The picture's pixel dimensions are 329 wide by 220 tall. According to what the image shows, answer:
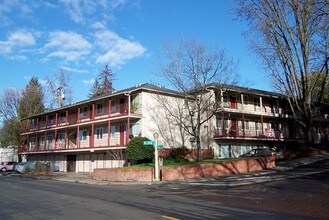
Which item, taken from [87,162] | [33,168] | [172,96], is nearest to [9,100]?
[33,168]

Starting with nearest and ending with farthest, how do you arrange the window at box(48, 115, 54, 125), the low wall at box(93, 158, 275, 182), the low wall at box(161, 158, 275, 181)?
the low wall at box(161, 158, 275, 181), the low wall at box(93, 158, 275, 182), the window at box(48, 115, 54, 125)

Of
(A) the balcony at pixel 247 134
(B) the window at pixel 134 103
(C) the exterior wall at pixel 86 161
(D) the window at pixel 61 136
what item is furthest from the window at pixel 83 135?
(A) the balcony at pixel 247 134

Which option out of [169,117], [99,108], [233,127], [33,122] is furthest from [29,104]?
[233,127]

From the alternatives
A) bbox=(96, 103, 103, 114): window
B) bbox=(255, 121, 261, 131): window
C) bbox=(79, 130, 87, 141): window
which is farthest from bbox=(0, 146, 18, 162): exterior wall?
bbox=(255, 121, 261, 131): window

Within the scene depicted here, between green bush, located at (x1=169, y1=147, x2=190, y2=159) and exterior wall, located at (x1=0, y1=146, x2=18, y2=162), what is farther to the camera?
exterior wall, located at (x1=0, y1=146, x2=18, y2=162)

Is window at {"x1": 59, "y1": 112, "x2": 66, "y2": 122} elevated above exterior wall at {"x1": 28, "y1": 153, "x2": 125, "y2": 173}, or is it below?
above

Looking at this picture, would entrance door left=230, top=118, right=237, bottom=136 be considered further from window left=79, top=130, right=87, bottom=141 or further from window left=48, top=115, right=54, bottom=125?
window left=48, top=115, right=54, bottom=125

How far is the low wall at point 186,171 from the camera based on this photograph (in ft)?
85.6

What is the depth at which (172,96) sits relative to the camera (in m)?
38.5

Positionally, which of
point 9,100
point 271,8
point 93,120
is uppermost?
point 271,8

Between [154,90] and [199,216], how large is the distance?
2709 cm

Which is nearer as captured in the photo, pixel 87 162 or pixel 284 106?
pixel 87 162

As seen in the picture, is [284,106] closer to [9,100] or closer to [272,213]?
[272,213]

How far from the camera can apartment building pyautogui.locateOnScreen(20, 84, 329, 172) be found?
36.2 meters
